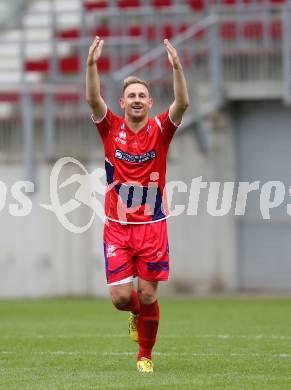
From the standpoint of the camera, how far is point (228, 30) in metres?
20.2

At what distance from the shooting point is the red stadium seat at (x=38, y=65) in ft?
71.5

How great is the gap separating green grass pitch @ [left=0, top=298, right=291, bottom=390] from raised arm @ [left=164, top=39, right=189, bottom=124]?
1.84 meters

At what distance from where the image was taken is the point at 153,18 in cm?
2103

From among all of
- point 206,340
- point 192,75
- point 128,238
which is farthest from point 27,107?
point 128,238

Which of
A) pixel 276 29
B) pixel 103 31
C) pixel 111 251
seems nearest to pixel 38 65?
pixel 103 31

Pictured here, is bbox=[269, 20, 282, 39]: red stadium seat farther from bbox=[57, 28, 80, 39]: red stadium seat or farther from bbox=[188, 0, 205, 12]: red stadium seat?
bbox=[57, 28, 80, 39]: red stadium seat

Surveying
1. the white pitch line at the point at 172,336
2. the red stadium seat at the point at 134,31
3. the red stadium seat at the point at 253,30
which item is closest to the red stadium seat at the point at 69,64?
the red stadium seat at the point at 134,31

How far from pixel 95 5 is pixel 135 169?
1465cm

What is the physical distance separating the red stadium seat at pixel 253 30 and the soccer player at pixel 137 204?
11.3 metres

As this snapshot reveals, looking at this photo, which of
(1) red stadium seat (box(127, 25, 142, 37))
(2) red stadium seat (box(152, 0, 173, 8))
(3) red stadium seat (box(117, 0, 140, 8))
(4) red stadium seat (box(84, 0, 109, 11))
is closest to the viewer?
(1) red stadium seat (box(127, 25, 142, 37))

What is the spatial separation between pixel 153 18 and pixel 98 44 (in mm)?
12445

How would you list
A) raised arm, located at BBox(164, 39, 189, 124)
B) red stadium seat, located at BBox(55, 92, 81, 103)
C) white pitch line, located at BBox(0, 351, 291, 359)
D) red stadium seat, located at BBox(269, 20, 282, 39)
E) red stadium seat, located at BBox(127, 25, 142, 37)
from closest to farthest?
raised arm, located at BBox(164, 39, 189, 124)
white pitch line, located at BBox(0, 351, 291, 359)
red stadium seat, located at BBox(55, 92, 81, 103)
red stadium seat, located at BBox(269, 20, 282, 39)
red stadium seat, located at BBox(127, 25, 142, 37)

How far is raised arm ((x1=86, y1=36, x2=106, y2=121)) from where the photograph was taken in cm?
870

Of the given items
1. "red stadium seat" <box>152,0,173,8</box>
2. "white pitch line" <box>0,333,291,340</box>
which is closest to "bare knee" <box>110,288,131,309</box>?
"white pitch line" <box>0,333,291,340</box>
